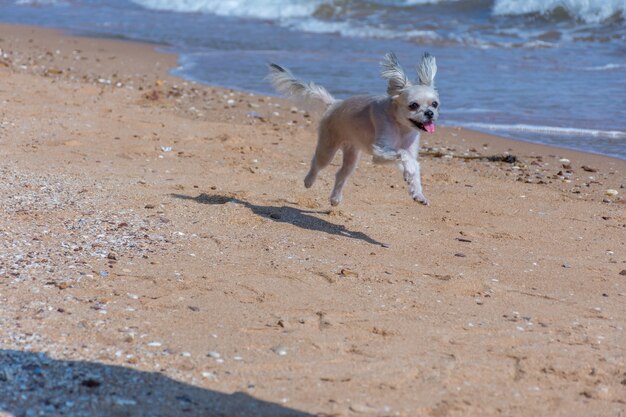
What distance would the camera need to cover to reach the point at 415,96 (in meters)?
7.28

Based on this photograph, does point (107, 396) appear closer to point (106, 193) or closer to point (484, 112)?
point (106, 193)

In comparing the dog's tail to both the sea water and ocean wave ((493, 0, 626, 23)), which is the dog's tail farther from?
ocean wave ((493, 0, 626, 23))

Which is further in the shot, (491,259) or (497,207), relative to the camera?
(497,207)

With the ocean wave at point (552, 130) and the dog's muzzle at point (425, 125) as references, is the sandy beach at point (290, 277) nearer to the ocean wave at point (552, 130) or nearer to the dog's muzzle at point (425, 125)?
the ocean wave at point (552, 130)

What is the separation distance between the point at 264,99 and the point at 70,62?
14.9 feet

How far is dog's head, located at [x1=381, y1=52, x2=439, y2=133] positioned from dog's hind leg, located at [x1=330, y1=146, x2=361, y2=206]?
2.86 ft

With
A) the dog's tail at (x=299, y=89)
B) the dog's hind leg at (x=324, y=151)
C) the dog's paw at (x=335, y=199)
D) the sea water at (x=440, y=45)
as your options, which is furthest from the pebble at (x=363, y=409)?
the sea water at (x=440, y=45)

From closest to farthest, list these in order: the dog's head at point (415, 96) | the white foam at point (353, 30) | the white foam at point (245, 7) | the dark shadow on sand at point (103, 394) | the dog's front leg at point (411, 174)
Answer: the dark shadow on sand at point (103, 394) < the dog's head at point (415, 96) < the dog's front leg at point (411, 174) < the white foam at point (353, 30) < the white foam at point (245, 7)

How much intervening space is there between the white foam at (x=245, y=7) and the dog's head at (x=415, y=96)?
18.3 metres

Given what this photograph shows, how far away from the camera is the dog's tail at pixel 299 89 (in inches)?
332

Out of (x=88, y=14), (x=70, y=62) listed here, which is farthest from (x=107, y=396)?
(x=88, y=14)

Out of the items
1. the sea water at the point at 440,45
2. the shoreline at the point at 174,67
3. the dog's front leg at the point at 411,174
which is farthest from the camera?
the sea water at the point at 440,45

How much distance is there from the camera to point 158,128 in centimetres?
1101

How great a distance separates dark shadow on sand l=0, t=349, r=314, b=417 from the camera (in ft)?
13.8
